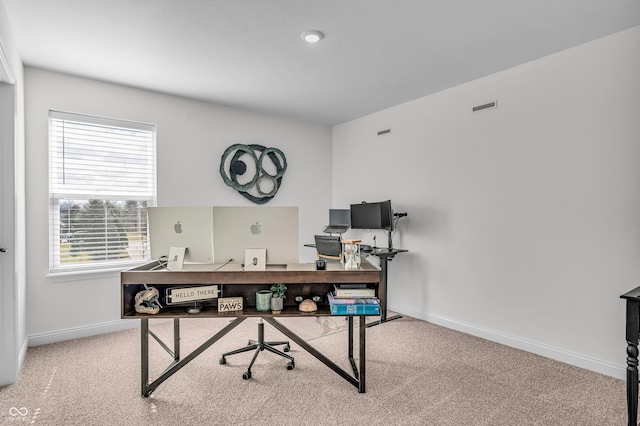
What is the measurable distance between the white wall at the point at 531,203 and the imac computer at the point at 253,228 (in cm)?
222

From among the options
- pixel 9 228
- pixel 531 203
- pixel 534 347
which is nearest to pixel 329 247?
pixel 531 203

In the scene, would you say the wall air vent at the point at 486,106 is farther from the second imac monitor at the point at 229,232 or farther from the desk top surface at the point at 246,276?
the second imac monitor at the point at 229,232

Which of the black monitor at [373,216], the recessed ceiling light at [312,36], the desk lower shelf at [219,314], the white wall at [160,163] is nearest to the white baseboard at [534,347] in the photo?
the black monitor at [373,216]

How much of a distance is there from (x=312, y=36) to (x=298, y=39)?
132mm

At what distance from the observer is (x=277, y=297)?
8.11 ft

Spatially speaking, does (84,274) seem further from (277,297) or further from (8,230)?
(277,297)

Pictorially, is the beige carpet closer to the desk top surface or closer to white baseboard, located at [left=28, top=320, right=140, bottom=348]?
white baseboard, located at [left=28, top=320, right=140, bottom=348]

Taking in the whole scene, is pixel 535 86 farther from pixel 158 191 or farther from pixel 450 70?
pixel 158 191

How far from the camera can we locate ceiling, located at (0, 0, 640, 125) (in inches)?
95.3

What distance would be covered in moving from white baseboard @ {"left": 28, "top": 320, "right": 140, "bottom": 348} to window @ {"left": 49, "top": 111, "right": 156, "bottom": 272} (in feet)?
1.96

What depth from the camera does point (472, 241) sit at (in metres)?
3.80

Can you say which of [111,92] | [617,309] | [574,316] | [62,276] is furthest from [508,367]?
[111,92]

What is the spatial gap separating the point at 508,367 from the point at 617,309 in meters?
0.93

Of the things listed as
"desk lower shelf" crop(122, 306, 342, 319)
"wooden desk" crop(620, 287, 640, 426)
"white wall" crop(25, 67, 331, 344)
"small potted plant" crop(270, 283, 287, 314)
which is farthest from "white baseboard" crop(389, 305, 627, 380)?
"small potted plant" crop(270, 283, 287, 314)
